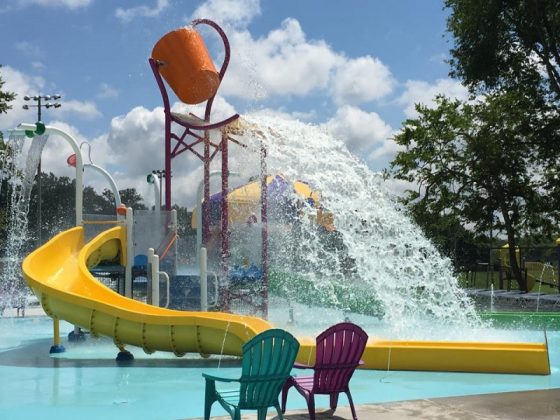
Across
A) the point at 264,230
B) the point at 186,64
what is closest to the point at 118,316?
the point at 264,230

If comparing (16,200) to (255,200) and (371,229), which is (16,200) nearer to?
(255,200)

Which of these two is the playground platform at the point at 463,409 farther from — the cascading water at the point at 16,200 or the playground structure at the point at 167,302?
the cascading water at the point at 16,200

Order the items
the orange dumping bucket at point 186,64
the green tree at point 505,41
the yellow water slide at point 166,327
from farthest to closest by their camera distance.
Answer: the green tree at point 505,41, the orange dumping bucket at point 186,64, the yellow water slide at point 166,327

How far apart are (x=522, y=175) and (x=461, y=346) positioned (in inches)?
667

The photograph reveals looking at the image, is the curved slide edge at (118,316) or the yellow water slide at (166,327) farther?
the curved slide edge at (118,316)

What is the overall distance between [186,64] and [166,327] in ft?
19.4

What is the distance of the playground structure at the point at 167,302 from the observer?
321 inches

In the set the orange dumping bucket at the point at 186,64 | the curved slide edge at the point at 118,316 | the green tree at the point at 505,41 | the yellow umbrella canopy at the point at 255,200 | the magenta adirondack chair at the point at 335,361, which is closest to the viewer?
the magenta adirondack chair at the point at 335,361

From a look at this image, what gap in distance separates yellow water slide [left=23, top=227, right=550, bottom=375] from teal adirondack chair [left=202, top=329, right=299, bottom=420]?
333 centimetres

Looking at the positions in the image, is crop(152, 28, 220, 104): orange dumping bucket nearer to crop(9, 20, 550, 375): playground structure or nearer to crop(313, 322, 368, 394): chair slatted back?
crop(9, 20, 550, 375): playground structure

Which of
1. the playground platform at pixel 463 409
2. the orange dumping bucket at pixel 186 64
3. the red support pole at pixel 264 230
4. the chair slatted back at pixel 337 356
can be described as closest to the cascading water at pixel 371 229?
the red support pole at pixel 264 230

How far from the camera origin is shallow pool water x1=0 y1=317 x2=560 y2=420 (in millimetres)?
6523

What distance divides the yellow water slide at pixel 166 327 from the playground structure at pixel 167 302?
0.01 m

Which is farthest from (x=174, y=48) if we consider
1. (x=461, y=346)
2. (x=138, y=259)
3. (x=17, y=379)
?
(x=461, y=346)
